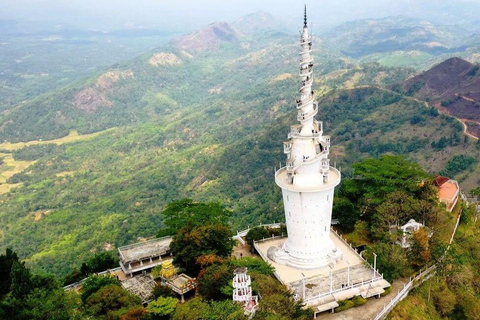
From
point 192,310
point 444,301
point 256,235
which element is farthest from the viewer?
point 256,235

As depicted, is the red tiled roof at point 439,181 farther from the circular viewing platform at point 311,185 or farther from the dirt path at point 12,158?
the dirt path at point 12,158

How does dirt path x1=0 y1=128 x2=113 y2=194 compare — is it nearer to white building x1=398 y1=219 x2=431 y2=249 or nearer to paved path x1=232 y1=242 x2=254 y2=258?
paved path x1=232 y1=242 x2=254 y2=258

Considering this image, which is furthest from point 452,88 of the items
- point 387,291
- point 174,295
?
point 174,295

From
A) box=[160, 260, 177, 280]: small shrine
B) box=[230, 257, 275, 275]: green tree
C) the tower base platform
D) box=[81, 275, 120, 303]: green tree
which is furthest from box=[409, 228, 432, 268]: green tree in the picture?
box=[81, 275, 120, 303]: green tree

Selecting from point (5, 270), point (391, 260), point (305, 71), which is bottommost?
point (391, 260)

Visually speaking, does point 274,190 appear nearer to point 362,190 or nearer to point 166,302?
point 362,190

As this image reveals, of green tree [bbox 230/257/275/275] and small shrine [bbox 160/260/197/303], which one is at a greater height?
green tree [bbox 230/257/275/275]

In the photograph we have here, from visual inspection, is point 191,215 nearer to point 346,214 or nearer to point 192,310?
point 346,214
